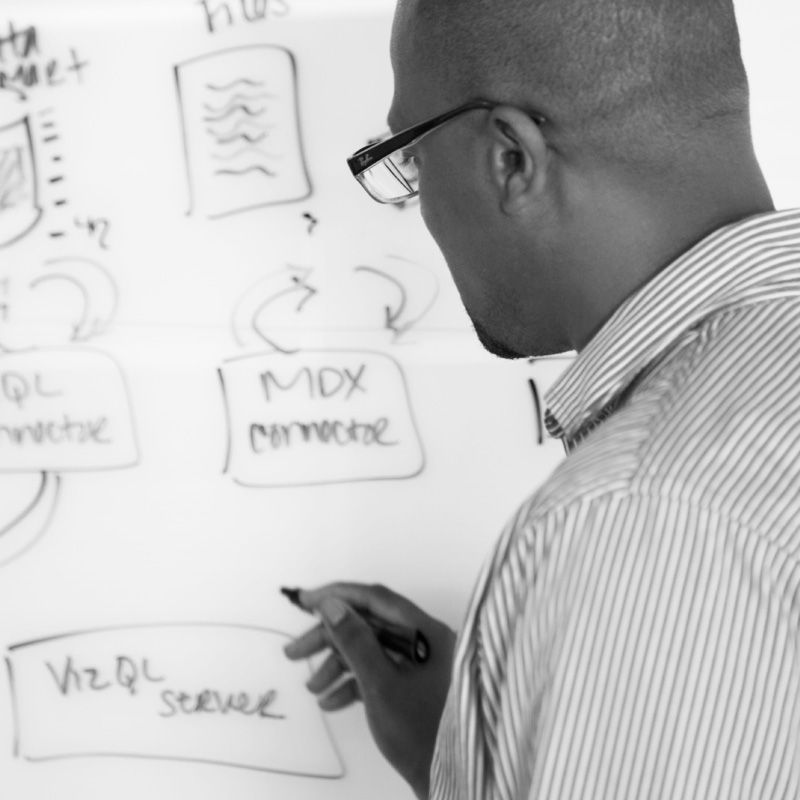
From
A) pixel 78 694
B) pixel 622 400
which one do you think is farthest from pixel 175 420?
pixel 622 400

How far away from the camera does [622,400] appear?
53 centimetres

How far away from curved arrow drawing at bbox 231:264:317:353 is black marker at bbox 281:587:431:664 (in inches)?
8.2

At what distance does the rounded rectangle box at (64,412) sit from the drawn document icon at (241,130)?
0.51ft

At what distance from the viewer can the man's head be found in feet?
1.72

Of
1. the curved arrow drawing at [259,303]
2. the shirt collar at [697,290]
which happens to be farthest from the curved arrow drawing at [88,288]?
the shirt collar at [697,290]

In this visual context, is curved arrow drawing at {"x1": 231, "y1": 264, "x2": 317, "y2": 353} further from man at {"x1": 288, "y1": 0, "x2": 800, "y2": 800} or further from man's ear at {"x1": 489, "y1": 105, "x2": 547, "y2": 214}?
man's ear at {"x1": 489, "y1": 105, "x2": 547, "y2": 214}

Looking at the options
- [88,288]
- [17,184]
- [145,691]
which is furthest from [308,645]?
[17,184]

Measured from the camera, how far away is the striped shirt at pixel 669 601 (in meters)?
0.40

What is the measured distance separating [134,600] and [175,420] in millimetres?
150

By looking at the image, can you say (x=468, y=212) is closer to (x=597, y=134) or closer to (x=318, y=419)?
(x=597, y=134)

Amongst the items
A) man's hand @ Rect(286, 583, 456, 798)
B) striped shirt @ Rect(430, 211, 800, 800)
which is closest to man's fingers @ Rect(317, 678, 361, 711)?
man's hand @ Rect(286, 583, 456, 798)

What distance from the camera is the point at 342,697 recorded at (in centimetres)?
83

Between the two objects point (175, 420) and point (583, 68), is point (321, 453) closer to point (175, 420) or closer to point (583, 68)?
point (175, 420)

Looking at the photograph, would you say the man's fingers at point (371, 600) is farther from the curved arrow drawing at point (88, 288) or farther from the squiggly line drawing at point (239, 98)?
the squiggly line drawing at point (239, 98)
